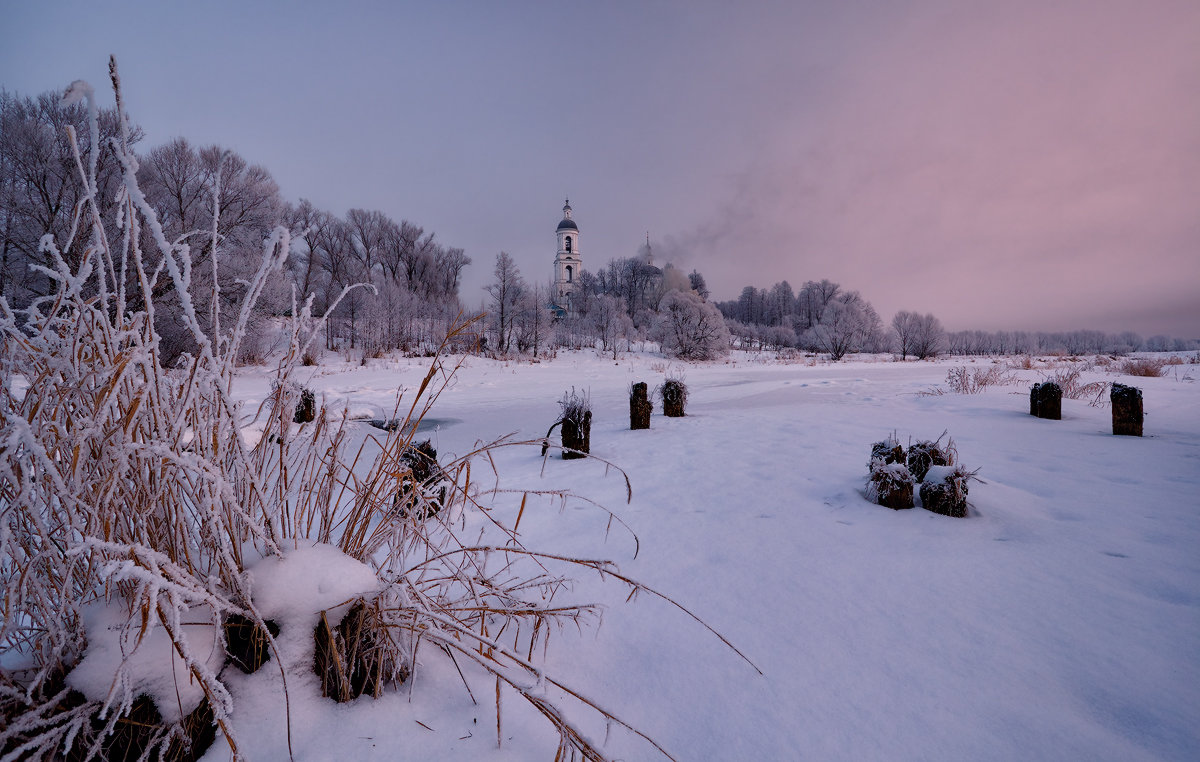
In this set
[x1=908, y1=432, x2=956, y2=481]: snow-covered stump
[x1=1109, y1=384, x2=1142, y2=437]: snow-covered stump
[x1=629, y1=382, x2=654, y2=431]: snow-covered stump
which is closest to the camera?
[x1=908, y1=432, x2=956, y2=481]: snow-covered stump

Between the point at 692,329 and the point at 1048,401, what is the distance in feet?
76.1

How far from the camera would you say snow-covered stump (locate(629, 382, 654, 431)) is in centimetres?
504

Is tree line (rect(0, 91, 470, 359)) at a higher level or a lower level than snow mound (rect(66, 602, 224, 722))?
higher

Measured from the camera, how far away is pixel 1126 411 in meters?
3.93

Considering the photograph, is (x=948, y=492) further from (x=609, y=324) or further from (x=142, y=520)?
(x=609, y=324)

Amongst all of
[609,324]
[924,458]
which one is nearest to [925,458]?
[924,458]

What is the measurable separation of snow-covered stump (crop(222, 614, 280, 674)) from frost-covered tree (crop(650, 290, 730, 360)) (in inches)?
1086

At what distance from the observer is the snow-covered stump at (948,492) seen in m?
2.37

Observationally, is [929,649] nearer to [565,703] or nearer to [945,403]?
[565,703]

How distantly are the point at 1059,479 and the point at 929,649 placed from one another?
238 cm

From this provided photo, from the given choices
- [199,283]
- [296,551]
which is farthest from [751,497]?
[199,283]

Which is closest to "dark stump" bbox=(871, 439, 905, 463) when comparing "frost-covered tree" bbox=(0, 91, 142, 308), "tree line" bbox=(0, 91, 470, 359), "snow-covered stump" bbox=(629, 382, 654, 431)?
"snow-covered stump" bbox=(629, 382, 654, 431)

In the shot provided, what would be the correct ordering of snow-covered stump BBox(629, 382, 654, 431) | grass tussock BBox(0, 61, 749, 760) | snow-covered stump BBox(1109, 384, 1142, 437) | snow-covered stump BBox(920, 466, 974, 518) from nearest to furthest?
grass tussock BBox(0, 61, 749, 760) < snow-covered stump BBox(920, 466, 974, 518) < snow-covered stump BBox(1109, 384, 1142, 437) < snow-covered stump BBox(629, 382, 654, 431)

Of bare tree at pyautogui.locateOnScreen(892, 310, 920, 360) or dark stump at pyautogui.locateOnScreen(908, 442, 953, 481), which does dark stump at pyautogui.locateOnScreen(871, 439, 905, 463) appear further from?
bare tree at pyautogui.locateOnScreen(892, 310, 920, 360)
